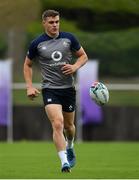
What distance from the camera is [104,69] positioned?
31.8 meters

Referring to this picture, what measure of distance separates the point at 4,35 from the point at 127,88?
5644 millimetres

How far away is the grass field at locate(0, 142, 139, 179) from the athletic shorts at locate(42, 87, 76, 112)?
960mm

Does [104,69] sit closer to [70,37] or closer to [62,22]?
[62,22]

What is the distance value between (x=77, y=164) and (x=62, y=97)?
198cm

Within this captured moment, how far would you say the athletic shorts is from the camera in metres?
14.8

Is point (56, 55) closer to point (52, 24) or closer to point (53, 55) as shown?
point (53, 55)

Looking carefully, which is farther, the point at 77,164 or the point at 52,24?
the point at 77,164

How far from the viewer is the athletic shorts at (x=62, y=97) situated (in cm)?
1475

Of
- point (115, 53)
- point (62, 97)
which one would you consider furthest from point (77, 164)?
point (115, 53)

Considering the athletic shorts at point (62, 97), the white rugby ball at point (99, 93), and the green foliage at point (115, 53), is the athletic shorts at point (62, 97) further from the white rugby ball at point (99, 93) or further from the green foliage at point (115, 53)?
the green foliage at point (115, 53)

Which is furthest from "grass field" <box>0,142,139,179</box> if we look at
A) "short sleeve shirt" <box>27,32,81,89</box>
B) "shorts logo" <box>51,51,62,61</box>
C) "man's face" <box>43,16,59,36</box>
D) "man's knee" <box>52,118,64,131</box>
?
"man's face" <box>43,16,59,36</box>

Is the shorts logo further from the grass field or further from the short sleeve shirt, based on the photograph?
the grass field

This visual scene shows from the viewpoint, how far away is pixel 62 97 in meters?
15.0

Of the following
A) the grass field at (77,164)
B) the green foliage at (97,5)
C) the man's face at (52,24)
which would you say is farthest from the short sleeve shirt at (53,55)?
the green foliage at (97,5)
